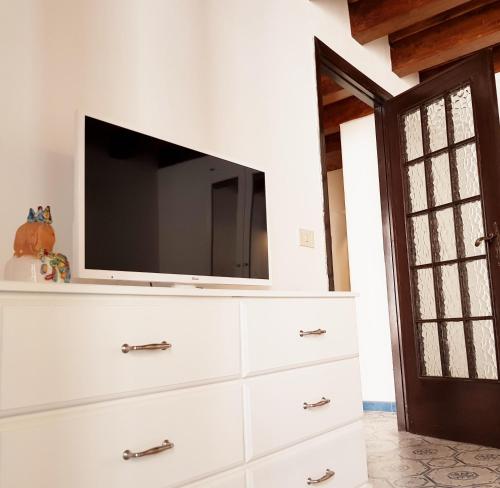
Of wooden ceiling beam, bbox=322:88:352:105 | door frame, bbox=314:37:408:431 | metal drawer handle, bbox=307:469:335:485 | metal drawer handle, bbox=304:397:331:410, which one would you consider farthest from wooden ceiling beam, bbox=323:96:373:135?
metal drawer handle, bbox=307:469:335:485

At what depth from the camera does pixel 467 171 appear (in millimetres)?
3021

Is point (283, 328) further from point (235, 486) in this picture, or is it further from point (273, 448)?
point (235, 486)

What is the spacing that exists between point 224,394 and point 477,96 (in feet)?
8.22

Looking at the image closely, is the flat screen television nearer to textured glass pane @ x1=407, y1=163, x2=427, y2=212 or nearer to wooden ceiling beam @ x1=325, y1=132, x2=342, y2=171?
textured glass pane @ x1=407, y1=163, x2=427, y2=212

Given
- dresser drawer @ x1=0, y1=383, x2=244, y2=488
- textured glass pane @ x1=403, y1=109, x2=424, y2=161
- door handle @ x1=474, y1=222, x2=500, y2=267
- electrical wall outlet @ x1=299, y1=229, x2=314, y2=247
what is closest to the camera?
dresser drawer @ x1=0, y1=383, x2=244, y2=488

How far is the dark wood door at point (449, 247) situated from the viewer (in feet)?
9.32

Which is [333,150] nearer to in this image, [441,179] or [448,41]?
[448,41]

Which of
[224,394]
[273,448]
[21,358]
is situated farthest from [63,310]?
[273,448]

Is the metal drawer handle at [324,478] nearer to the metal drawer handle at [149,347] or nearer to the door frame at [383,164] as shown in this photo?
the metal drawer handle at [149,347]

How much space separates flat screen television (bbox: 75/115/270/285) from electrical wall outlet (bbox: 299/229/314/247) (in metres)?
0.59

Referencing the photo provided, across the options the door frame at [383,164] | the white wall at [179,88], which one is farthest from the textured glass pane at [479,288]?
the white wall at [179,88]

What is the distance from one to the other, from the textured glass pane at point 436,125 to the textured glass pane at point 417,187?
0.55 feet

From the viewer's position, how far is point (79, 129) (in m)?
1.35

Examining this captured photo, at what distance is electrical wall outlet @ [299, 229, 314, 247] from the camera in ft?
8.30
